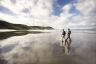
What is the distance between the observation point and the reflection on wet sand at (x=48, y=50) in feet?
8.43

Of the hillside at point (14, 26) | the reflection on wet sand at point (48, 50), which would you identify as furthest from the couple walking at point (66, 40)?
the hillside at point (14, 26)

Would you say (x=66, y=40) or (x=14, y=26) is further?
(x=14, y=26)

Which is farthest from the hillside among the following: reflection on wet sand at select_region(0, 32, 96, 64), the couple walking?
the couple walking

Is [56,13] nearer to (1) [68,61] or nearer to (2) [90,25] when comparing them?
(2) [90,25]

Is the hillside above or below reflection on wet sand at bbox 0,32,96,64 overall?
above

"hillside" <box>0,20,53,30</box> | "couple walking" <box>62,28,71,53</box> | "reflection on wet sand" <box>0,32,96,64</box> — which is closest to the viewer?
"reflection on wet sand" <box>0,32,96,64</box>

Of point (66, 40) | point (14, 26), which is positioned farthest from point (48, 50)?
point (14, 26)

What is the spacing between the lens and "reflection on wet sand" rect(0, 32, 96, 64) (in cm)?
257

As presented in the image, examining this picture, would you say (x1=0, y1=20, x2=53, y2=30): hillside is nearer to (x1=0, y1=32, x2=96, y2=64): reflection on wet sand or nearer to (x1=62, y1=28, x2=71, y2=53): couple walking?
(x1=0, y1=32, x2=96, y2=64): reflection on wet sand

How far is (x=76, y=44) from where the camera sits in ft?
9.21

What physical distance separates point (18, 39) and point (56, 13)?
3.28 feet

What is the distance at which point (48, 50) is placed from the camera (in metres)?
2.81

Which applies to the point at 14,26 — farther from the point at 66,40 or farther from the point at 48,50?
the point at 66,40

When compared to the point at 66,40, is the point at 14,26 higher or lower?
higher
